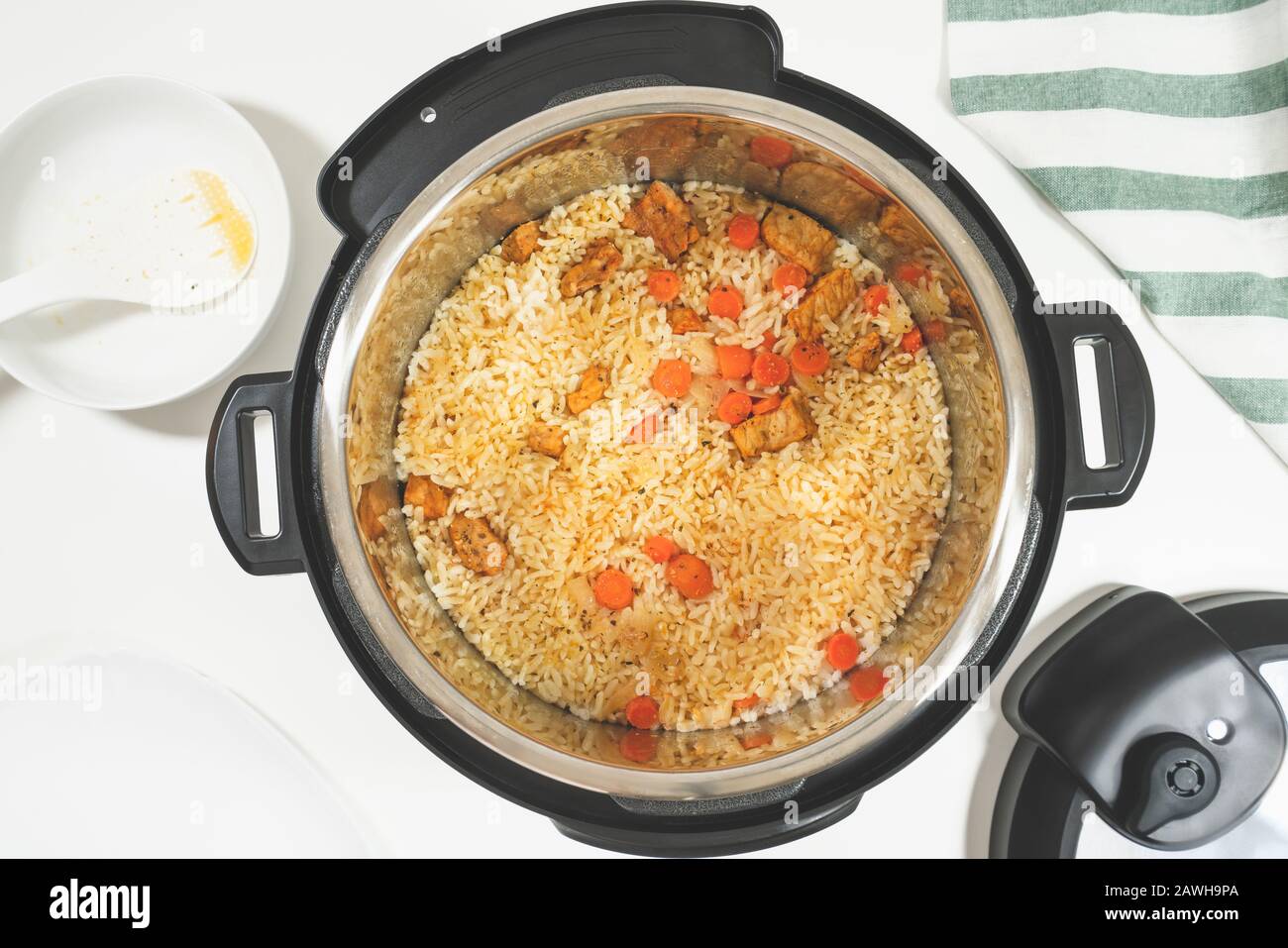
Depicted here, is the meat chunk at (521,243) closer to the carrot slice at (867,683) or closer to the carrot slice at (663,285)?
the carrot slice at (663,285)

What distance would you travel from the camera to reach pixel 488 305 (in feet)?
3.56

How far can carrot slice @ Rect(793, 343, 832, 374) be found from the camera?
108cm

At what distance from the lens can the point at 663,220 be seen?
109 centimetres

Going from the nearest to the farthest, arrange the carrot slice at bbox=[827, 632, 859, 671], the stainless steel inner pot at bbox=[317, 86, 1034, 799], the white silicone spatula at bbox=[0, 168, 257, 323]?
the stainless steel inner pot at bbox=[317, 86, 1034, 799] → the carrot slice at bbox=[827, 632, 859, 671] → the white silicone spatula at bbox=[0, 168, 257, 323]

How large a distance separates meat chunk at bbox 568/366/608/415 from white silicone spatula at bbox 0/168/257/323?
0.50 metres

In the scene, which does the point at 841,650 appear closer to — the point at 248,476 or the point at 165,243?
the point at 248,476

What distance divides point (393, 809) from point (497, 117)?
0.96 meters

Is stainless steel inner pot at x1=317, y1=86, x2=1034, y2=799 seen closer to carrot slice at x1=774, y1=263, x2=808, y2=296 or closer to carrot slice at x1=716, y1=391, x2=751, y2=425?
carrot slice at x1=774, y1=263, x2=808, y2=296

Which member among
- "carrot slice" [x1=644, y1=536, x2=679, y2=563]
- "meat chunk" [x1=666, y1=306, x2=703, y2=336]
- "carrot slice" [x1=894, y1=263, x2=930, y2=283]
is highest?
"carrot slice" [x1=894, y1=263, x2=930, y2=283]

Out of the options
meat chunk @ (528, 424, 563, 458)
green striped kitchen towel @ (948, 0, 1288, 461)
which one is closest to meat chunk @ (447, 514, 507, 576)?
meat chunk @ (528, 424, 563, 458)

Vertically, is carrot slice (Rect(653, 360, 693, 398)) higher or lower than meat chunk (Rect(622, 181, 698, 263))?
lower

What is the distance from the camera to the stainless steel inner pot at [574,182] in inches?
36.1
